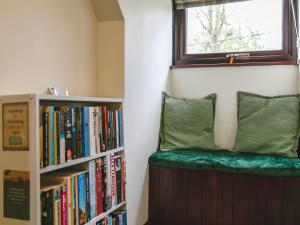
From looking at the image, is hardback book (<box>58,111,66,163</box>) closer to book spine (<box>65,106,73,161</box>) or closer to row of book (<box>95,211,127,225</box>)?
book spine (<box>65,106,73,161</box>)

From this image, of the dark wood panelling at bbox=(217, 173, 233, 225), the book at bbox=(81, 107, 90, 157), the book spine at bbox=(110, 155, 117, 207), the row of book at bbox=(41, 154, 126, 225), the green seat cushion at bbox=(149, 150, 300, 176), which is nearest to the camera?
the row of book at bbox=(41, 154, 126, 225)

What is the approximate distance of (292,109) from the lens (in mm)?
2477

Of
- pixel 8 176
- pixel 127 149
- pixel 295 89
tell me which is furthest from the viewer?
pixel 295 89

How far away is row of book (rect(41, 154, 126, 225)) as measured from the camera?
1.36 m

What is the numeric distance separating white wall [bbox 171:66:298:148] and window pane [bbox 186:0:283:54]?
0.22 metres

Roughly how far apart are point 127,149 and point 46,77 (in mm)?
722

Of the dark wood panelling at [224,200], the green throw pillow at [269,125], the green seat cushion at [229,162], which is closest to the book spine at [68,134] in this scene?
the green seat cushion at [229,162]

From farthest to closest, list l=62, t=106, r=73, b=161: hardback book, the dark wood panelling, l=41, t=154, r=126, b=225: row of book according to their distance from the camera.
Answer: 1. the dark wood panelling
2. l=62, t=106, r=73, b=161: hardback book
3. l=41, t=154, r=126, b=225: row of book

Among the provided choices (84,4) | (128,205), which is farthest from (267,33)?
(128,205)

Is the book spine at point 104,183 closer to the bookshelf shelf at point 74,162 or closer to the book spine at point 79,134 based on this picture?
the bookshelf shelf at point 74,162

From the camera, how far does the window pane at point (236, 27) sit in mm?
2770

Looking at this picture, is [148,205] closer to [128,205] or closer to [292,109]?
[128,205]

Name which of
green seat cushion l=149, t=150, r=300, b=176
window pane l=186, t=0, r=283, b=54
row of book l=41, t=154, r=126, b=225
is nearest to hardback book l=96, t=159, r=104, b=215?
row of book l=41, t=154, r=126, b=225

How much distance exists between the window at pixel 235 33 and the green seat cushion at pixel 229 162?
0.84 m
